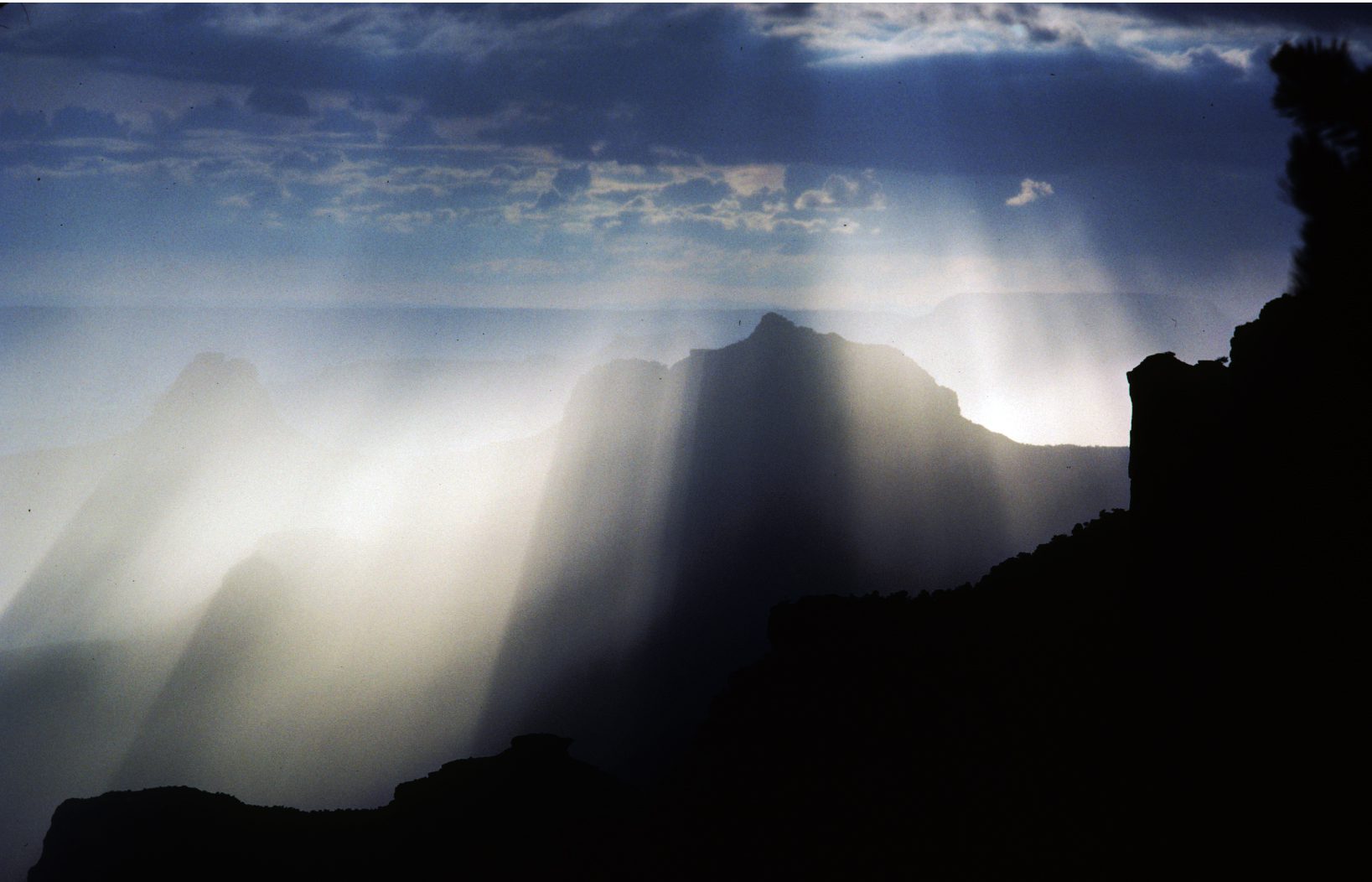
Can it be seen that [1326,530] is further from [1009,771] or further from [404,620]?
[404,620]

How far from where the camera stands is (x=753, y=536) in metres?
165

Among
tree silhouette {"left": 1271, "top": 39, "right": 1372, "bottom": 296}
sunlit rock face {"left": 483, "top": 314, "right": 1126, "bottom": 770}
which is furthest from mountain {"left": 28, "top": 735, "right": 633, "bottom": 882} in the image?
sunlit rock face {"left": 483, "top": 314, "right": 1126, "bottom": 770}

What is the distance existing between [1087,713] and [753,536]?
146859 mm

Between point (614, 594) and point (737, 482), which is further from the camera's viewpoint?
point (737, 482)

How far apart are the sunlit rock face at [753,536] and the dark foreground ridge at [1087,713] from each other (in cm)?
8769

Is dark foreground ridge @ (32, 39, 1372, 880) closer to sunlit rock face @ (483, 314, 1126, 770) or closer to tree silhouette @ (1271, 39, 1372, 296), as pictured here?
tree silhouette @ (1271, 39, 1372, 296)

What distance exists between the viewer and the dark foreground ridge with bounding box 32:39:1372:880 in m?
9.26

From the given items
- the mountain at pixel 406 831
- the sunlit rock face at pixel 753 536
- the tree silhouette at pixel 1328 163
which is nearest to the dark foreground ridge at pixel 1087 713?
the tree silhouette at pixel 1328 163

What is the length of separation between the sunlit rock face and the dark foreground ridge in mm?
87690

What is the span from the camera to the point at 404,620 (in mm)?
185500

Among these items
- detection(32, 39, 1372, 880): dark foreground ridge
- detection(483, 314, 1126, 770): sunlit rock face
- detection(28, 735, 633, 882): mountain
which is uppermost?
detection(483, 314, 1126, 770): sunlit rock face

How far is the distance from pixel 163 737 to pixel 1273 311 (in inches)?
7486

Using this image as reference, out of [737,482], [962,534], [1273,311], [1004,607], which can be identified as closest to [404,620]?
[737,482]

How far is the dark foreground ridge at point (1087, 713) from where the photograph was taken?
9.26 metres
